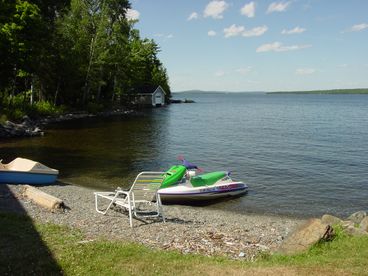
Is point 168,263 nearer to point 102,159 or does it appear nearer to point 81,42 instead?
point 102,159

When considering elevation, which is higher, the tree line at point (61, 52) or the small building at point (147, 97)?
the tree line at point (61, 52)

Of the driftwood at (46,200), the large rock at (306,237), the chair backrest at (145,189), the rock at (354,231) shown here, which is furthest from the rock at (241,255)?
the driftwood at (46,200)

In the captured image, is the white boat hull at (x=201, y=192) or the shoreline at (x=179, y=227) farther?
the white boat hull at (x=201, y=192)

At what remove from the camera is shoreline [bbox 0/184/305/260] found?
9.98 metres

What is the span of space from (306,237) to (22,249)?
6252 millimetres

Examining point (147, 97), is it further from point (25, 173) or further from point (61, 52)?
point (25, 173)

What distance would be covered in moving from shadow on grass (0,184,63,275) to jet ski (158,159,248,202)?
7.01m

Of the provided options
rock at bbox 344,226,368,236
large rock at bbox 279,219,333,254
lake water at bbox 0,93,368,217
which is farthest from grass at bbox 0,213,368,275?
lake water at bbox 0,93,368,217

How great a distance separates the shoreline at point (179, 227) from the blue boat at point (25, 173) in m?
0.72

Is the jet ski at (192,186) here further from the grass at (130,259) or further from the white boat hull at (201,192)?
the grass at (130,259)

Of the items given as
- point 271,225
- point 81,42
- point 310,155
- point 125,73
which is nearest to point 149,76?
point 125,73

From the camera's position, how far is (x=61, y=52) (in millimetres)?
53406

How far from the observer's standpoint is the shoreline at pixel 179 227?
32.7 feet

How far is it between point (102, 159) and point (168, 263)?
19.7 m
